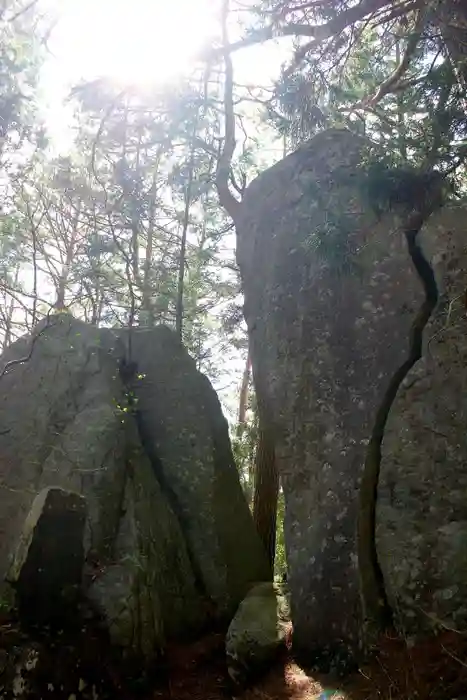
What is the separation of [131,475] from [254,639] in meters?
2.99

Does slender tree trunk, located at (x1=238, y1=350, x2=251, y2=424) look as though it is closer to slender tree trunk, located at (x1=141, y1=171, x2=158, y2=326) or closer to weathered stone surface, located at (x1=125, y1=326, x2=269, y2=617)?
slender tree trunk, located at (x1=141, y1=171, x2=158, y2=326)

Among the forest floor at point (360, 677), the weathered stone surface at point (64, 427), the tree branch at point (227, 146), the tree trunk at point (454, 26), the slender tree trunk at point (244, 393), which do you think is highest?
the tree branch at point (227, 146)

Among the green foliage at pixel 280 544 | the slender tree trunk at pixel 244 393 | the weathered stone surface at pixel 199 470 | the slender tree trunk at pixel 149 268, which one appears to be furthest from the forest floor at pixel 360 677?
the slender tree trunk at pixel 244 393

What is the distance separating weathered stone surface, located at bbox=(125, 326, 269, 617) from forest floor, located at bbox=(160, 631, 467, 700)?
1.04 meters

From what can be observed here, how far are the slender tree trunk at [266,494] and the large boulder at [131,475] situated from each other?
148cm

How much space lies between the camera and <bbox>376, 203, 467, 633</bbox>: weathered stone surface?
18.1 ft

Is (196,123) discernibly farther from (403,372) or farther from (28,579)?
(28,579)

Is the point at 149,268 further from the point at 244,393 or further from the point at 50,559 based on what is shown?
the point at 50,559

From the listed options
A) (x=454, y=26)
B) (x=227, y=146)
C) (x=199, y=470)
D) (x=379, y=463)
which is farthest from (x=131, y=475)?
(x=454, y=26)

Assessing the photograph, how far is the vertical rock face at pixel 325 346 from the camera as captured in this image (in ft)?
21.3

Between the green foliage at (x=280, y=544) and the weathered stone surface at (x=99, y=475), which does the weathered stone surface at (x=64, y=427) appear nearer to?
the weathered stone surface at (x=99, y=475)

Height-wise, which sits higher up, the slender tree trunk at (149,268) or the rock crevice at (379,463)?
the slender tree trunk at (149,268)

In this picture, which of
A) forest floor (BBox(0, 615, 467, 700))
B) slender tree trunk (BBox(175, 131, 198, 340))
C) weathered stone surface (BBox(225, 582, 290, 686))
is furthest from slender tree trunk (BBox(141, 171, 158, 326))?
forest floor (BBox(0, 615, 467, 700))

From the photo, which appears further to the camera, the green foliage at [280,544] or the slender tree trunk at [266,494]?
the green foliage at [280,544]
